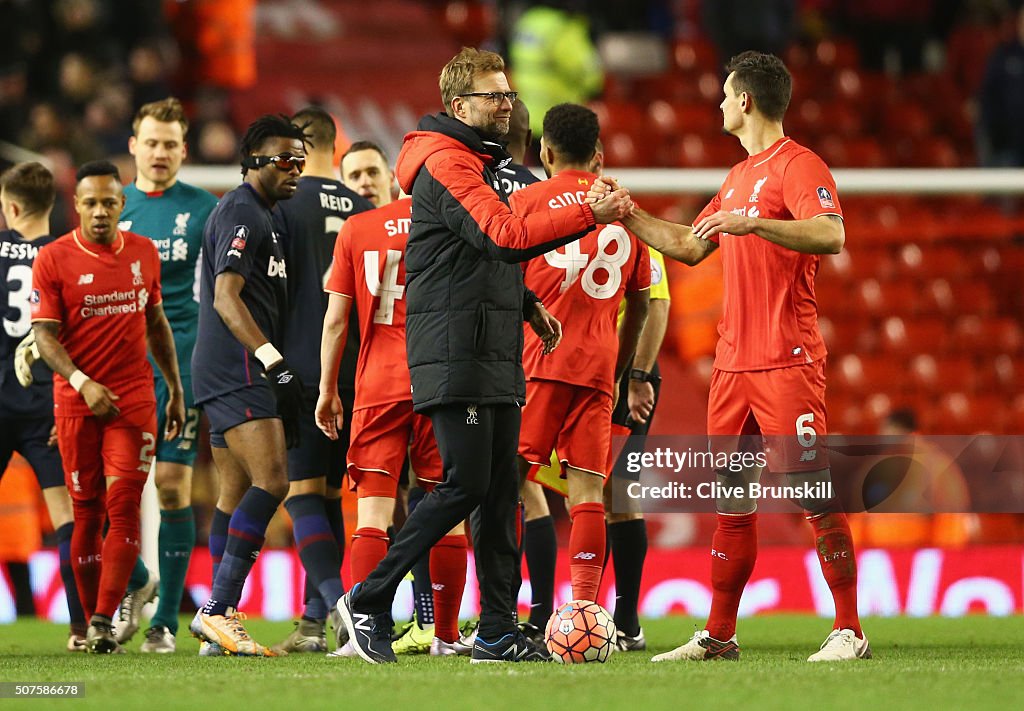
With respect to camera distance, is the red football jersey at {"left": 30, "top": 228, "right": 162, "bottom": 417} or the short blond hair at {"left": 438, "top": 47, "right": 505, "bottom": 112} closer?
the short blond hair at {"left": 438, "top": 47, "right": 505, "bottom": 112}

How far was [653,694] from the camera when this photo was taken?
451 centimetres

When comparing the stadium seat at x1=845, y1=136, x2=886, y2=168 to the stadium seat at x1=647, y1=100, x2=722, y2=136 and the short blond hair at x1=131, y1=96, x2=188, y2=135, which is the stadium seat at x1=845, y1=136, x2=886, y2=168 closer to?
the stadium seat at x1=647, y1=100, x2=722, y2=136

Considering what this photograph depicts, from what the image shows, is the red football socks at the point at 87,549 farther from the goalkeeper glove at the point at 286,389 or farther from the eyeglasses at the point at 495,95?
the eyeglasses at the point at 495,95

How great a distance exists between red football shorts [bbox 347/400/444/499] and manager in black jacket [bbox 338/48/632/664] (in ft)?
2.05

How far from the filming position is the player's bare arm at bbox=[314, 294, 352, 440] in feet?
19.6

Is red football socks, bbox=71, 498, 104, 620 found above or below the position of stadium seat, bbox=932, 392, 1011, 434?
below

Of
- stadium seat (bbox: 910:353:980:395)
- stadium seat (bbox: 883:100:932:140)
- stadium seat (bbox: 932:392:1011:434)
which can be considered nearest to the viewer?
stadium seat (bbox: 932:392:1011:434)

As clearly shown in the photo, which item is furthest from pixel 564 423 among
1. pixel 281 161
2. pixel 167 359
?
pixel 167 359

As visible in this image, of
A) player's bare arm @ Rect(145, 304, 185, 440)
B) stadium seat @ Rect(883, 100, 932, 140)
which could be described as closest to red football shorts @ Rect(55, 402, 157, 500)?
player's bare arm @ Rect(145, 304, 185, 440)

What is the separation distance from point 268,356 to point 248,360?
0.32 m

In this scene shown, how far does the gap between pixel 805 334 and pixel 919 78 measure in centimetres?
1181

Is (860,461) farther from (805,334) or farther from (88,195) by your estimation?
(88,195)

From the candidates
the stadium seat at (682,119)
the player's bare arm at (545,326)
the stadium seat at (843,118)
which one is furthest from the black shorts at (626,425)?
the stadium seat at (843,118)

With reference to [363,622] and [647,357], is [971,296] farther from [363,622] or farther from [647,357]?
[363,622]
